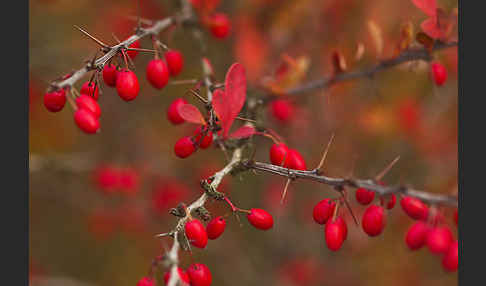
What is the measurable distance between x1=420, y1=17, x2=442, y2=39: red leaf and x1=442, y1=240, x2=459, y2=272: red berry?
777mm

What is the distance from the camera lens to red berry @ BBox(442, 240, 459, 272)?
5.05 feet

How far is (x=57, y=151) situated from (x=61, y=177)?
25 centimetres

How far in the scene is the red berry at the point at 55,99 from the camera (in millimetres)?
1388

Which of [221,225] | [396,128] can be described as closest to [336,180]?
[221,225]

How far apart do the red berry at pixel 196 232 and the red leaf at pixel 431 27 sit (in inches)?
44.8

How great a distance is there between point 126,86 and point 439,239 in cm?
109

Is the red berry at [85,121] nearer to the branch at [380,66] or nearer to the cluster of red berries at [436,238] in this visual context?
the cluster of red berries at [436,238]

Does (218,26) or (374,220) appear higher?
(218,26)

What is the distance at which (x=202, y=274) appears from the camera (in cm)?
131

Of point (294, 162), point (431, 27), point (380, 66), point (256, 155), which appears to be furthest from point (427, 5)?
point (256, 155)

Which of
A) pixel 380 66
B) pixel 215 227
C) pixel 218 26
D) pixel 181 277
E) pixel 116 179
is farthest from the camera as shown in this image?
pixel 116 179

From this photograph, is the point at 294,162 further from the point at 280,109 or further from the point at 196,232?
the point at 280,109

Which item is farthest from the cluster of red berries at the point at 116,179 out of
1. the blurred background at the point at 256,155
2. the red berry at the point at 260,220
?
the red berry at the point at 260,220

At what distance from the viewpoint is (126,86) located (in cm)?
148
